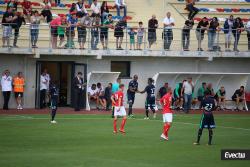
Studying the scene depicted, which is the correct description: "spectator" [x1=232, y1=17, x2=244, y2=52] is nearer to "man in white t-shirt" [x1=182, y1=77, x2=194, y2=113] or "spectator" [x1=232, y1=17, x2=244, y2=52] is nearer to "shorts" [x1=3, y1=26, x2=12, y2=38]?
"man in white t-shirt" [x1=182, y1=77, x2=194, y2=113]

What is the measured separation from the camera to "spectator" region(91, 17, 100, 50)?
4031cm

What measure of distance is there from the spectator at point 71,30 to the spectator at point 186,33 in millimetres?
5938

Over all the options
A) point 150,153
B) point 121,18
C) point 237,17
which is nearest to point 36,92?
point 121,18

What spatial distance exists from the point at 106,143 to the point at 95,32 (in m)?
15.5

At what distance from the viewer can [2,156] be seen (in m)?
21.9

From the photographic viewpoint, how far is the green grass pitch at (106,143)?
2123 centimetres

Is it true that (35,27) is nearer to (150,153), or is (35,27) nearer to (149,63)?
(149,63)

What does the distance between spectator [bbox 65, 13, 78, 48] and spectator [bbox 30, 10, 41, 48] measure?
1569 mm

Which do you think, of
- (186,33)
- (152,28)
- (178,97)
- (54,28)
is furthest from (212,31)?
(54,28)

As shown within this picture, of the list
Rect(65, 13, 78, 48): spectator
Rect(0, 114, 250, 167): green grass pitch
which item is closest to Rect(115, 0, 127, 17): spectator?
Rect(65, 13, 78, 48): spectator

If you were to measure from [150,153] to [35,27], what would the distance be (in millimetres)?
17683

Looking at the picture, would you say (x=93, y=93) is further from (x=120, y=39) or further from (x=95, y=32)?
(x=95, y=32)

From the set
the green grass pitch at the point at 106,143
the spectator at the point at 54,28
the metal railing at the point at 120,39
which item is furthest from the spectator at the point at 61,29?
the green grass pitch at the point at 106,143

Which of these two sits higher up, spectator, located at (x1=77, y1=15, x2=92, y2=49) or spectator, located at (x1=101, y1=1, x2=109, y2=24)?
spectator, located at (x1=101, y1=1, x2=109, y2=24)
